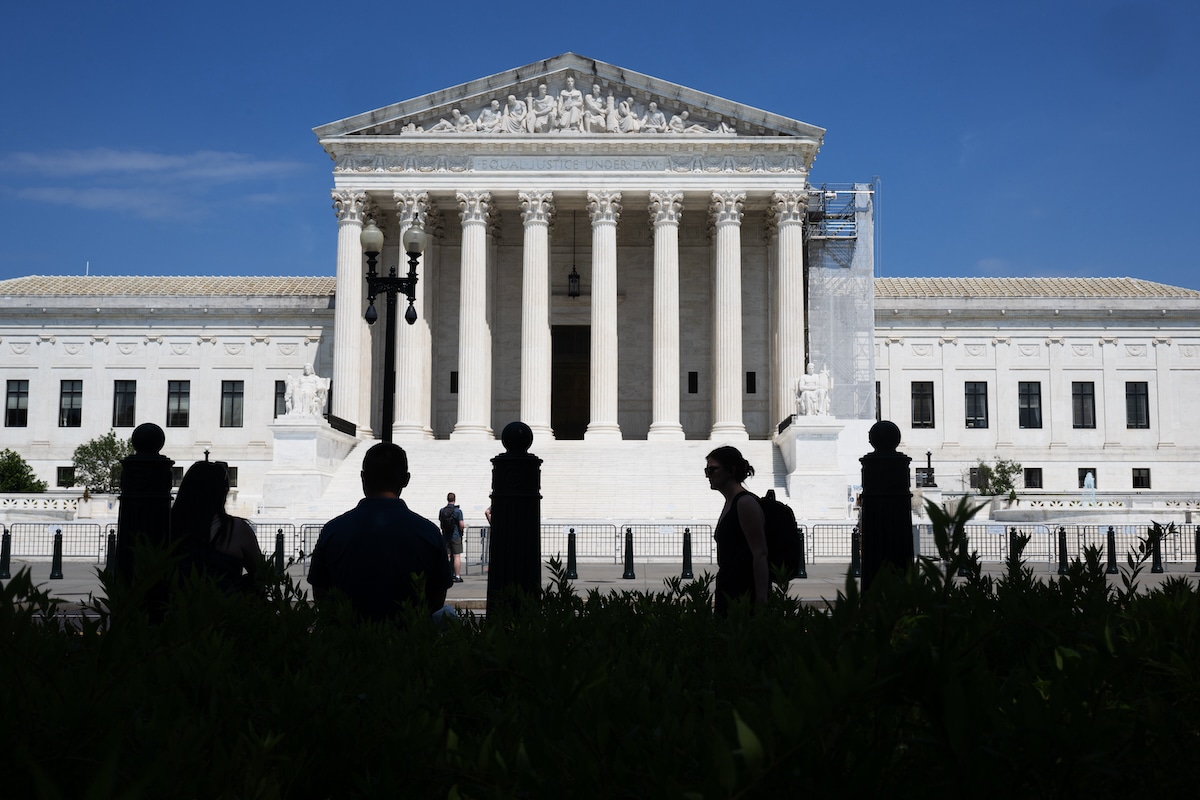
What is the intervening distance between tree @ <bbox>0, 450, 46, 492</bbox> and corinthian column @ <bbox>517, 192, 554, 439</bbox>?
22246 mm

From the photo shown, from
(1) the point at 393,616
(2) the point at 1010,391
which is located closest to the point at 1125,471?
(2) the point at 1010,391

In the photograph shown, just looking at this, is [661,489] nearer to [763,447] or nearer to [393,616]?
[763,447]

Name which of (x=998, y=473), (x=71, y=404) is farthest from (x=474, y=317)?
(x=998, y=473)

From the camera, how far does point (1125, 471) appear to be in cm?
5203

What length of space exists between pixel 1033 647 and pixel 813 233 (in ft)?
145

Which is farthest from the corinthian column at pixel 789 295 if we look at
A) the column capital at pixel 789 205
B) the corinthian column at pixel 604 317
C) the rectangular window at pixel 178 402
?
the rectangular window at pixel 178 402

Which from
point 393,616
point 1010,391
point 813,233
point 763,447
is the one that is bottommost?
point 393,616

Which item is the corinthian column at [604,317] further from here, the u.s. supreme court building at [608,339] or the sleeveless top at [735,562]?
the sleeveless top at [735,562]

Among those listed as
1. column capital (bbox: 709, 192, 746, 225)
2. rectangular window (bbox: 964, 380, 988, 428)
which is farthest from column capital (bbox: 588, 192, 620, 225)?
rectangular window (bbox: 964, 380, 988, 428)

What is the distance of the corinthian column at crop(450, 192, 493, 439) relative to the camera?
41.0 metres

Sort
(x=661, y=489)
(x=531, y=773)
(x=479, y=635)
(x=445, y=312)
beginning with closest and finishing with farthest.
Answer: (x=531, y=773), (x=479, y=635), (x=661, y=489), (x=445, y=312)

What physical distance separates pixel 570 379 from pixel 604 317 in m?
7.32

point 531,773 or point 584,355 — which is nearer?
point 531,773

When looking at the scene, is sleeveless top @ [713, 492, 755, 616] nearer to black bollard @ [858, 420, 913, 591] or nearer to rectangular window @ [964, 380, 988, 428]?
black bollard @ [858, 420, 913, 591]
